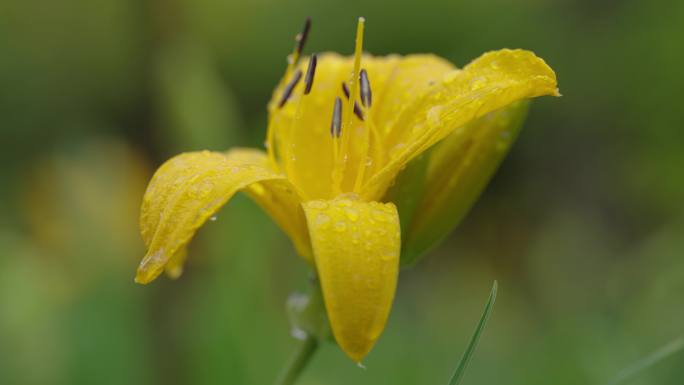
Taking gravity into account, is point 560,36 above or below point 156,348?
above

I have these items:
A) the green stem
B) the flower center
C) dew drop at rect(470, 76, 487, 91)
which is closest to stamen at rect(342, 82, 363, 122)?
the flower center

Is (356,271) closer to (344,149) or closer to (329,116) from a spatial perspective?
(344,149)

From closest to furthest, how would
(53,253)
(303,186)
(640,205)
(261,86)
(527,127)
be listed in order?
1. (303,186)
2. (53,253)
3. (640,205)
4. (527,127)
5. (261,86)

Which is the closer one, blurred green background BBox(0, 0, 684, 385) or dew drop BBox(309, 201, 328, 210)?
dew drop BBox(309, 201, 328, 210)

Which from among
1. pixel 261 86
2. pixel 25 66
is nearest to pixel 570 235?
pixel 261 86

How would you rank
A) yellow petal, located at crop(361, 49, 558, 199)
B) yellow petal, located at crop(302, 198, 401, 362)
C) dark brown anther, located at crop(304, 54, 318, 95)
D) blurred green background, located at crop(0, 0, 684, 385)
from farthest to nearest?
blurred green background, located at crop(0, 0, 684, 385)
dark brown anther, located at crop(304, 54, 318, 95)
yellow petal, located at crop(361, 49, 558, 199)
yellow petal, located at crop(302, 198, 401, 362)

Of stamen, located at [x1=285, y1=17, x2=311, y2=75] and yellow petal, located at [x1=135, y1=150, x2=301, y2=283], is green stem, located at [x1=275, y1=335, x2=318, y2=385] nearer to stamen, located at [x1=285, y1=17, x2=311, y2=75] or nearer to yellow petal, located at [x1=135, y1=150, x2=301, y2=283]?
yellow petal, located at [x1=135, y1=150, x2=301, y2=283]

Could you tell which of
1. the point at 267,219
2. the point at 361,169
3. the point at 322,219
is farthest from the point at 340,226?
the point at 267,219

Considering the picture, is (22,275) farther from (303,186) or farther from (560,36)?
(560,36)
